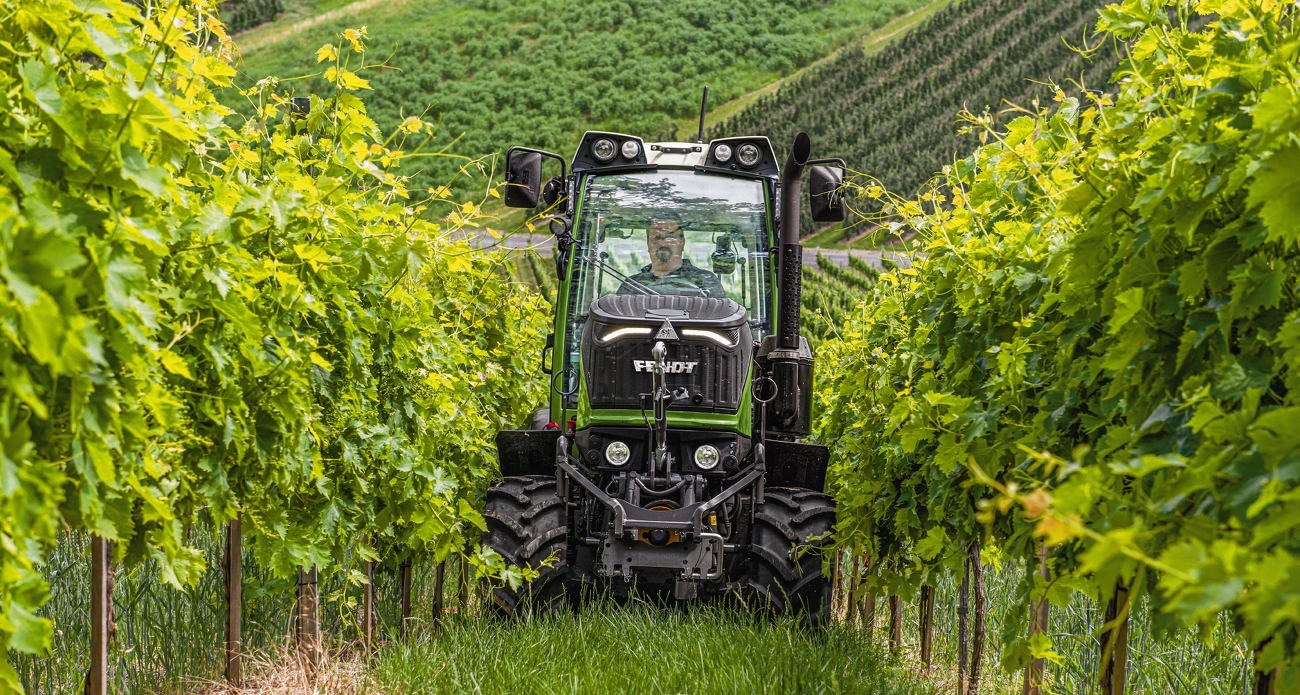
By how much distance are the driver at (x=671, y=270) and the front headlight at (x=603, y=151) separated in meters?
0.45

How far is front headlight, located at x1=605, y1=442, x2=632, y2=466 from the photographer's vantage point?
5.44 meters

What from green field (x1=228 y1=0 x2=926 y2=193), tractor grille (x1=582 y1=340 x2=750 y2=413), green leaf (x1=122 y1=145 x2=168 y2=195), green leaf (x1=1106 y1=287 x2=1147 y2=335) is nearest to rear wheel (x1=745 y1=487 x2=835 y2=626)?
tractor grille (x1=582 y1=340 x2=750 y2=413)

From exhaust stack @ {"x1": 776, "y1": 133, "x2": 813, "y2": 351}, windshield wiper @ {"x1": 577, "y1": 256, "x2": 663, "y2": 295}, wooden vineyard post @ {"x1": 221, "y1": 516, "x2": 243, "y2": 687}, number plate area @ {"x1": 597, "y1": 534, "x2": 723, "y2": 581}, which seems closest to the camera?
wooden vineyard post @ {"x1": 221, "y1": 516, "x2": 243, "y2": 687}

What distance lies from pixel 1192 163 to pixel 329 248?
2.61 meters

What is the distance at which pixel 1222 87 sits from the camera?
7.23ft

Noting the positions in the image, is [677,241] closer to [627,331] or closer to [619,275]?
[619,275]

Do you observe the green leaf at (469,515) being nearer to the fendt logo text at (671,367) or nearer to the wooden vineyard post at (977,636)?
the fendt logo text at (671,367)

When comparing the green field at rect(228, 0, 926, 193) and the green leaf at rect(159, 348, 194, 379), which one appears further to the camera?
the green field at rect(228, 0, 926, 193)

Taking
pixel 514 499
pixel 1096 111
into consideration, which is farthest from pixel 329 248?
pixel 1096 111

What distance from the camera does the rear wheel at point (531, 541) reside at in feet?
17.3

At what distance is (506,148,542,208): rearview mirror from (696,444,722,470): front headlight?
1436 mm

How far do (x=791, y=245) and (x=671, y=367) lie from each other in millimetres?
829

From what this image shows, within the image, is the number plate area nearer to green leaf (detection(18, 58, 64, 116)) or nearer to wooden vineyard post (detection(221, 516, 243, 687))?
wooden vineyard post (detection(221, 516, 243, 687))

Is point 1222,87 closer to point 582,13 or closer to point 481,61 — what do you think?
point 481,61
